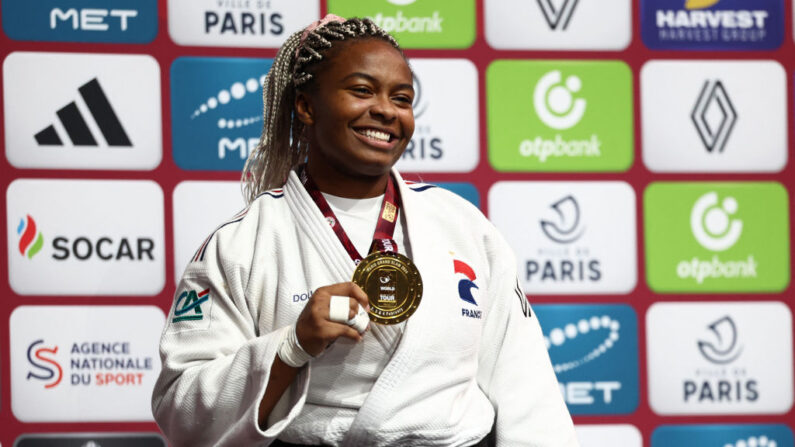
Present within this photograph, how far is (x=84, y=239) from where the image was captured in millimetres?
2785

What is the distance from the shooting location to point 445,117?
2930 mm

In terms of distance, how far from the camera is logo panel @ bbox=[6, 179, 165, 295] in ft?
9.07

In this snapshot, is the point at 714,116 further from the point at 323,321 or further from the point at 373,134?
the point at 323,321

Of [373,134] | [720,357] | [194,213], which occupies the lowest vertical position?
[720,357]

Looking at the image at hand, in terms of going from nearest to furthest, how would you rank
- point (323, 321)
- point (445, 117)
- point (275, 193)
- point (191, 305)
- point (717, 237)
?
point (323, 321) → point (191, 305) → point (275, 193) → point (445, 117) → point (717, 237)

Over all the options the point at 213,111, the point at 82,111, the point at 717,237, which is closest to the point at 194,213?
the point at 213,111

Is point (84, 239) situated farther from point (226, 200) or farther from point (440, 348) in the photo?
point (440, 348)

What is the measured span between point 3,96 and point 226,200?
0.66m

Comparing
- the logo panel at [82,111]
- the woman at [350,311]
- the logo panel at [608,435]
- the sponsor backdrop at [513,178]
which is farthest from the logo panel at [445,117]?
the woman at [350,311]

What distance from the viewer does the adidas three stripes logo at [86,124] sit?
9.14 feet

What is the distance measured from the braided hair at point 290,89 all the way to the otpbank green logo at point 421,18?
3.05 feet

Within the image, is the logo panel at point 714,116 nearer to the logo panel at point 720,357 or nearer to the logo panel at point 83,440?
the logo panel at point 720,357

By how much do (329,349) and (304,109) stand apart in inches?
18.2

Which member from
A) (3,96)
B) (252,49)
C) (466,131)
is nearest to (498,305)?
(466,131)
